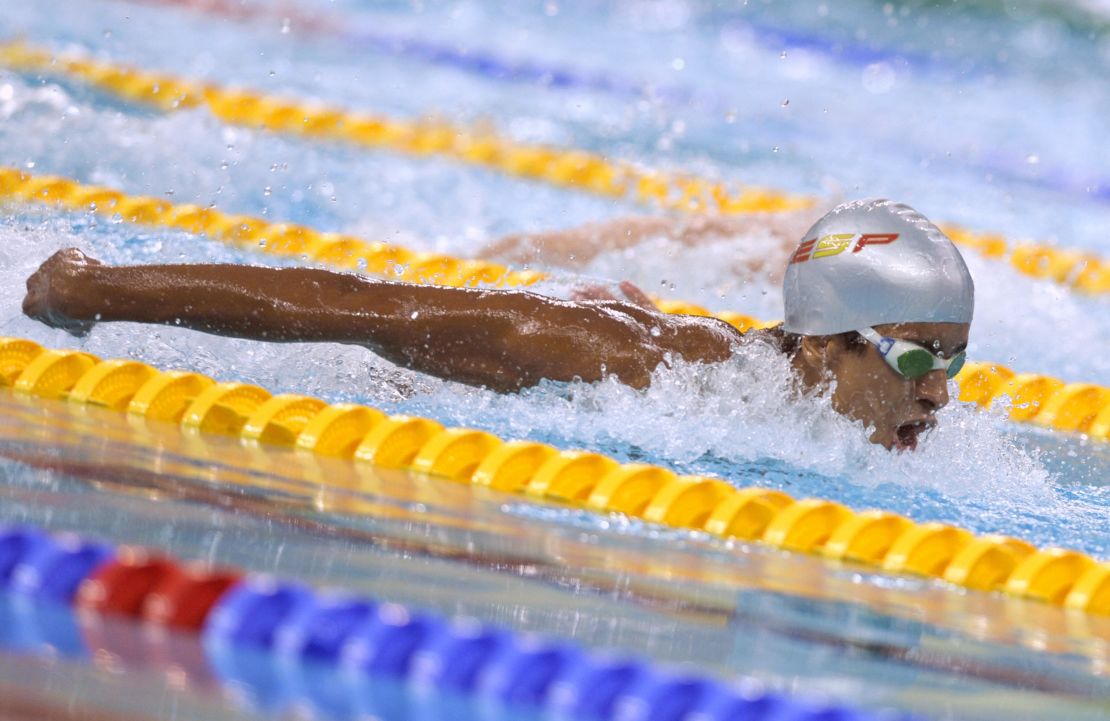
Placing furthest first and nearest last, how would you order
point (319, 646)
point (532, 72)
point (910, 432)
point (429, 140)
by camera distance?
point (532, 72) < point (429, 140) < point (910, 432) < point (319, 646)

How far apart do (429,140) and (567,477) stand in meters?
5.68

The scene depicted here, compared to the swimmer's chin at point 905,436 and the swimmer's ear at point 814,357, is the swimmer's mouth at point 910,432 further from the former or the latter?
the swimmer's ear at point 814,357

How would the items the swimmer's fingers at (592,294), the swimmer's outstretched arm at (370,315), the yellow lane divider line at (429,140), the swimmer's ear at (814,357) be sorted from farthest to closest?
Result: the yellow lane divider line at (429,140) → the swimmer's fingers at (592,294) → the swimmer's ear at (814,357) → the swimmer's outstretched arm at (370,315)

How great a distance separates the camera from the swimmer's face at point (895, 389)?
3441 mm

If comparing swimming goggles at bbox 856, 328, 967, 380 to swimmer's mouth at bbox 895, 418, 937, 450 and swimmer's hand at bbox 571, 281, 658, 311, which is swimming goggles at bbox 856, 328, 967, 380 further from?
swimmer's hand at bbox 571, 281, 658, 311

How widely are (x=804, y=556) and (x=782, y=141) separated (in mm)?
7980

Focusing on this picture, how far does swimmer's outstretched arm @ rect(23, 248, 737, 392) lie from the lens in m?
3.41

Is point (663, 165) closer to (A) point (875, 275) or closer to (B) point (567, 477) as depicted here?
(A) point (875, 275)

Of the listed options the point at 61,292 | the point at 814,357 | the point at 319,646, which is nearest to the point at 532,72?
the point at 814,357

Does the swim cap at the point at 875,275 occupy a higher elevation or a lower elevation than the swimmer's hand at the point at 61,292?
lower

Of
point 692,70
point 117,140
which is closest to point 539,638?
point 117,140

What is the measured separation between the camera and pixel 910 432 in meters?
3.51

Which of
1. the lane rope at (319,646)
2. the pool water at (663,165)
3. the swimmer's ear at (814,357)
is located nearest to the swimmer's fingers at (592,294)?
the pool water at (663,165)

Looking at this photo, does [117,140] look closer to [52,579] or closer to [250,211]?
[250,211]
